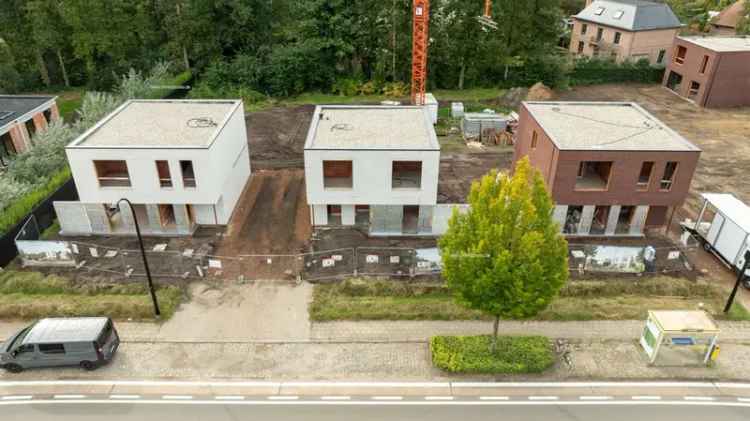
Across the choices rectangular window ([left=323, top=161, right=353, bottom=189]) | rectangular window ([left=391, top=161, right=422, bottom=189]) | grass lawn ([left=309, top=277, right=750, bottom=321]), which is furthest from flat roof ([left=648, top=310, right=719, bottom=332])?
rectangular window ([left=323, top=161, right=353, bottom=189])

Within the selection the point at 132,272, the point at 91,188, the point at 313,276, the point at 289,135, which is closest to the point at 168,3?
the point at 289,135

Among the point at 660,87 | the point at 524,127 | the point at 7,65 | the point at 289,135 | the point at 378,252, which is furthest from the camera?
the point at 660,87

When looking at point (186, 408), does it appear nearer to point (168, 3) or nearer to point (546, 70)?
point (168, 3)

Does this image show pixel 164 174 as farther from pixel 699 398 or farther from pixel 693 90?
pixel 693 90

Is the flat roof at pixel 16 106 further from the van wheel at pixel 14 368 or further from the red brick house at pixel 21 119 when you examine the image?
the van wheel at pixel 14 368

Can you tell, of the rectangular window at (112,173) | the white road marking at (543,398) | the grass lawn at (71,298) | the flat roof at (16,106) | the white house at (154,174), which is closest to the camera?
the white road marking at (543,398)

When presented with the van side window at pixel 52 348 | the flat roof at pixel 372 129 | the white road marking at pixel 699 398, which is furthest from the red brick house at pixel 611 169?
the van side window at pixel 52 348

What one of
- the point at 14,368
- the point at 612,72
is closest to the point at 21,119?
the point at 14,368
